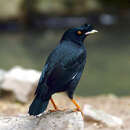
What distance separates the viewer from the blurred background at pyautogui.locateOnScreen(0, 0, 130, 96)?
30.1 ft

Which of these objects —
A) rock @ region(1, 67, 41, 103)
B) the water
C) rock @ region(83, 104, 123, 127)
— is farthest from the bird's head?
the water

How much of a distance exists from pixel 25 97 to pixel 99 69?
4075 mm

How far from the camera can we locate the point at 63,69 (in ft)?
10.7

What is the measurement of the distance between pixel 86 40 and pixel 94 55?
265 cm

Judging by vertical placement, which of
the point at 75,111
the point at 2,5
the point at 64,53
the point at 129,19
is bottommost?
the point at 129,19

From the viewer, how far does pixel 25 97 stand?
6.18 metres

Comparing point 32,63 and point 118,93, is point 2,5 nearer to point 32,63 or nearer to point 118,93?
point 32,63

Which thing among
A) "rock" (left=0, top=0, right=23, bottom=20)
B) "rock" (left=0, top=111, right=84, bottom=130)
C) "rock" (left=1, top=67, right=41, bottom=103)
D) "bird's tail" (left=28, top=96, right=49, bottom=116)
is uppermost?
"bird's tail" (left=28, top=96, right=49, bottom=116)

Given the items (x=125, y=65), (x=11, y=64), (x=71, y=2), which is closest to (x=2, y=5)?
(x=71, y=2)

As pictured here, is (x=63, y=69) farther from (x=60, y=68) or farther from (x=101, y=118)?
(x=101, y=118)

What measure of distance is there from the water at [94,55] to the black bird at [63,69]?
4.35 meters

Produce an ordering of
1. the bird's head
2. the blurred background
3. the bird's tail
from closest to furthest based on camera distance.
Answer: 1. the bird's tail
2. the bird's head
3. the blurred background

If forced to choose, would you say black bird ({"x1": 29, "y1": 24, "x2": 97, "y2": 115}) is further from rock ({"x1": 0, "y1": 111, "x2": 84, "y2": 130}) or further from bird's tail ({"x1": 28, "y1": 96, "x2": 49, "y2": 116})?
rock ({"x1": 0, "y1": 111, "x2": 84, "y2": 130})

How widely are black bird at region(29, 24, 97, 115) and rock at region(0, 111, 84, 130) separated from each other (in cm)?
22
